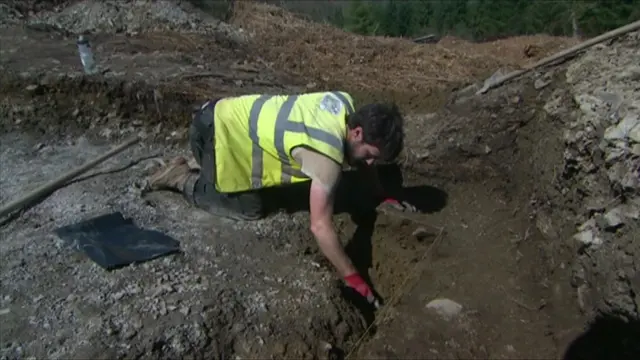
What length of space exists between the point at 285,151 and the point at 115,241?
1168 mm

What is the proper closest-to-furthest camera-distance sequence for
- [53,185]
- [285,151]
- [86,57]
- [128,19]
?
[285,151] → [53,185] → [86,57] → [128,19]

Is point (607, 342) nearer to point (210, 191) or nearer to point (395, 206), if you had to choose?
point (395, 206)

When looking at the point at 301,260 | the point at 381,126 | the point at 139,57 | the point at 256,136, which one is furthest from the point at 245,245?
the point at 139,57

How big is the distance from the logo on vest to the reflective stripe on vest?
42 millimetres

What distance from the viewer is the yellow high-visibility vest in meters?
3.56

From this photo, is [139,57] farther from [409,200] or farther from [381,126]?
[381,126]

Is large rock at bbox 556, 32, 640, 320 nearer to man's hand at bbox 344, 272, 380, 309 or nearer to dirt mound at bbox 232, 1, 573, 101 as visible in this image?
man's hand at bbox 344, 272, 380, 309

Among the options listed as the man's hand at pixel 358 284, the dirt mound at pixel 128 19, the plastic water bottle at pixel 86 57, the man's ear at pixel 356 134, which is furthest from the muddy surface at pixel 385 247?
the dirt mound at pixel 128 19

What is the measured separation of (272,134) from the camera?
376 cm

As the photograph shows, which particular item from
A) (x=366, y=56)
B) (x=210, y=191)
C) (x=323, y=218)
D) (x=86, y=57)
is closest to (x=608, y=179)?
(x=323, y=218)

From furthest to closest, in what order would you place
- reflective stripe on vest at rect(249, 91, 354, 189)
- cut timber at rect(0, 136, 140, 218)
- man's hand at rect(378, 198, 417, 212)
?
man's hand at rect(378, 198, 417, 212), cut timber at rect(0, 136, 140, 218), reflective stripe on vest at rect(249, 91, 354, 189)

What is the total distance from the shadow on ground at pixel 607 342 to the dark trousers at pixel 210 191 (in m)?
2.07

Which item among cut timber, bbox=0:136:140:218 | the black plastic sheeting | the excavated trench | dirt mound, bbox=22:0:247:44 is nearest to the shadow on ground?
the excavated trench

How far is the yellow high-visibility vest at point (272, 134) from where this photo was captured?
11.7ft
